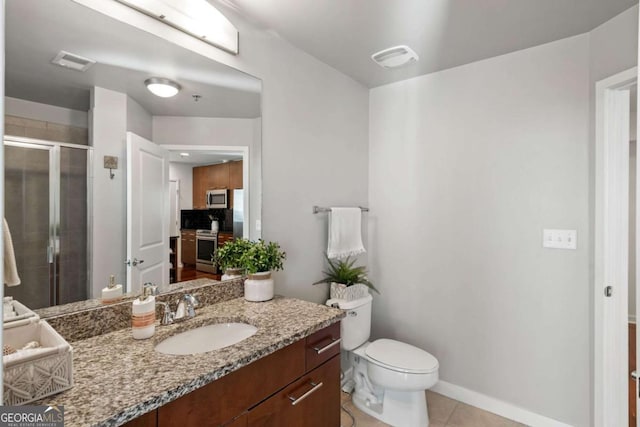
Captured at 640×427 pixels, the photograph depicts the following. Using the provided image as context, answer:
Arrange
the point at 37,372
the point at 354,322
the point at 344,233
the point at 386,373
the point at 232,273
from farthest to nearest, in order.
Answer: the point at 344,233, the point at 354,322, the point at 386,373, the point at 232,273, the point at 37,372

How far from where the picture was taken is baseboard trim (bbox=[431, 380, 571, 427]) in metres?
1.99

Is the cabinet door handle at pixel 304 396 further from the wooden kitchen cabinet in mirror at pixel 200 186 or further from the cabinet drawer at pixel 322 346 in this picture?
the wooden kitchen cabinet in mirror at pixel 200 186

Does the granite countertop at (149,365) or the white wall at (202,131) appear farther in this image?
the white wall at (202,131)

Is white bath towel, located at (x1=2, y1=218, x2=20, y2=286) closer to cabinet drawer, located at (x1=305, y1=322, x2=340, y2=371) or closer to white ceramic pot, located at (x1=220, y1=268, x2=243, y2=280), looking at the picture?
white ceramic pot, located at (x1=220, y1=268, x2=243, y2=280)

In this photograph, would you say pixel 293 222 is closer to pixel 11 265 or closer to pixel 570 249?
pixel 11 265

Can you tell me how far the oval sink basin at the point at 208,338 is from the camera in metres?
1.29

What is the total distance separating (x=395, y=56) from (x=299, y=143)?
0.84 meters

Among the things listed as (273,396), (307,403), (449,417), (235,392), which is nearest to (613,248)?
(449,417)

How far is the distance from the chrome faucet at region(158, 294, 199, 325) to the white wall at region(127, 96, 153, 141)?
27.8 inches

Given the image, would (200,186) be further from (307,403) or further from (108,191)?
(307,403)

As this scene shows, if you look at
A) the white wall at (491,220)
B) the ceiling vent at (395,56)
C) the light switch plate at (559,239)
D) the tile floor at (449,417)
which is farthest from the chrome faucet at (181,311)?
the light switch plate at (559,239)

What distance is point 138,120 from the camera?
138 cm

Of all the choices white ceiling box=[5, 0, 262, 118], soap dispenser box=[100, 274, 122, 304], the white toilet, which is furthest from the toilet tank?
white ceiling box=[5, 0, 262, 118]

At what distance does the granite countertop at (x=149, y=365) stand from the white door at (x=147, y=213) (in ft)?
0.80
